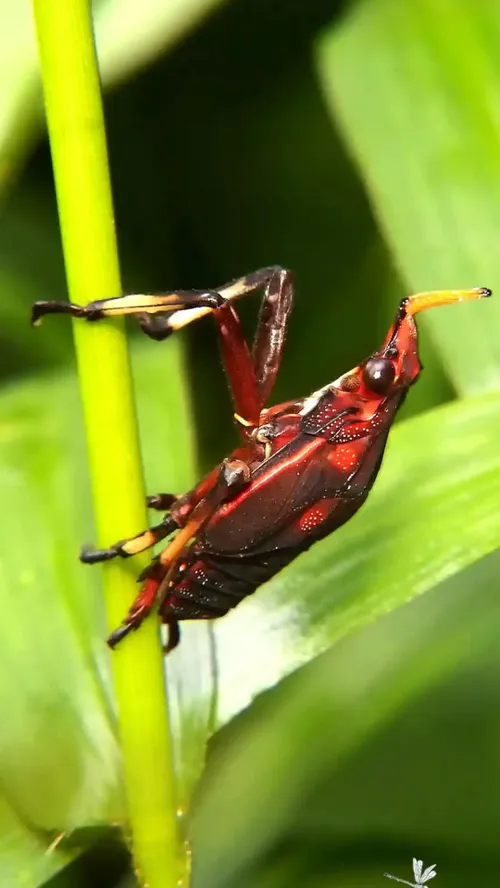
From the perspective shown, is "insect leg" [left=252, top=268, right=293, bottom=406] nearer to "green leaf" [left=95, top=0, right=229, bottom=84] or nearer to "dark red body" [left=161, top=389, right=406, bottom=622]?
"dark red body" [left=161, top=389, right=406, bottom=622]

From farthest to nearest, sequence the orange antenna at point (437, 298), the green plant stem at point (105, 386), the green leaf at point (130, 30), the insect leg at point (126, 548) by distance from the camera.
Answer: the green leaf at point (130, 30)
the orange antenna at point (437, 298)
the insect leg at point (126, 548)
the green plant stem at point (105, 386)

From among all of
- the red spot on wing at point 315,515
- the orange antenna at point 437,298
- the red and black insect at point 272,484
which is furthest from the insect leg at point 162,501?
the orange antenna at point 437,298

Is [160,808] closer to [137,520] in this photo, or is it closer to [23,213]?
[137,520]

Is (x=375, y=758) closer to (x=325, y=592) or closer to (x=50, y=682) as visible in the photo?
(x=325, y=592)

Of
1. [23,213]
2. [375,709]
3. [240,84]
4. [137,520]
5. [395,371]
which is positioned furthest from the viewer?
[240,84]

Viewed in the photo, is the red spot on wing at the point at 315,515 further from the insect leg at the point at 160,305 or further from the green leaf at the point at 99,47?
the green leaf at the point at 99,47

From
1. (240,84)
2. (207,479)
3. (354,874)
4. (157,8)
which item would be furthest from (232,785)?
(240,84)

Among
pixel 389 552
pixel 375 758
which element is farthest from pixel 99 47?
pixel 375 758
